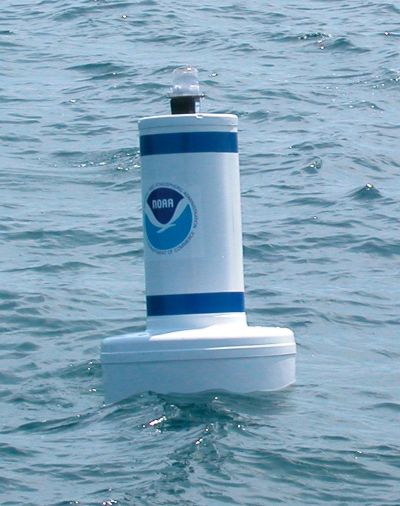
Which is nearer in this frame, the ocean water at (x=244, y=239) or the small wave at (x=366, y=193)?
the ocean water at (x=244, y=239)

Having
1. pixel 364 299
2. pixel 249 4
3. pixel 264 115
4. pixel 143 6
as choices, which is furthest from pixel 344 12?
pixel 364 299

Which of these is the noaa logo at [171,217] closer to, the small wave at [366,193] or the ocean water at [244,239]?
the ocean water at [244,239]

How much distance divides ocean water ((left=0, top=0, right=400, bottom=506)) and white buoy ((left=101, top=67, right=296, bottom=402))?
9cm

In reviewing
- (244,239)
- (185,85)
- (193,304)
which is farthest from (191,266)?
(244,239)

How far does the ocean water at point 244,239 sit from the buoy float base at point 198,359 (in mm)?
53

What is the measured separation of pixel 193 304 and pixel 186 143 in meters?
0.49

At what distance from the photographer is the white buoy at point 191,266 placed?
14.3 feet

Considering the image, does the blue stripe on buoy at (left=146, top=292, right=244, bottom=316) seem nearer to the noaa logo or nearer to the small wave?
A: the noaa logo

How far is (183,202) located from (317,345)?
63.5 inches

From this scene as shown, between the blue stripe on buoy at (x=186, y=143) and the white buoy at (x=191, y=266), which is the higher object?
the blue stripe on buoy at (x=186, y=143)

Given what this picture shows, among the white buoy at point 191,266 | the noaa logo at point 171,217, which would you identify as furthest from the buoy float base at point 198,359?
the noaa logo at point 171,217

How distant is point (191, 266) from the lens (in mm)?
4473

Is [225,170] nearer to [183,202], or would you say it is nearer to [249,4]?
[183,202]

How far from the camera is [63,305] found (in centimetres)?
685
